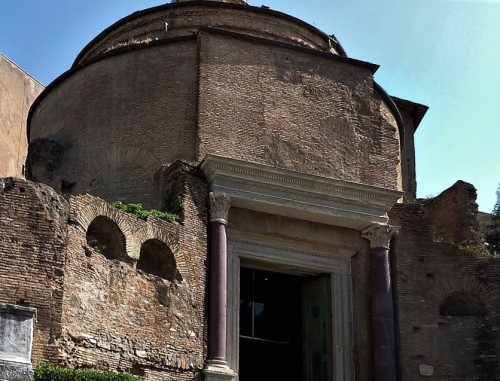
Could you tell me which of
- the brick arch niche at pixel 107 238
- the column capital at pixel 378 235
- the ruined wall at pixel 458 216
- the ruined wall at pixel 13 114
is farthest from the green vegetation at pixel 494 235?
the ruined wall at pixel 13 114

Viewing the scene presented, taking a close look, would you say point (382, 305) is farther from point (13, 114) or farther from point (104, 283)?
point (13, 114)

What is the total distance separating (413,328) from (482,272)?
6.69ft

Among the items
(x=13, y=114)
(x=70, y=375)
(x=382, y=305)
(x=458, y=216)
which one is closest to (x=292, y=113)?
(x=382, y=305)

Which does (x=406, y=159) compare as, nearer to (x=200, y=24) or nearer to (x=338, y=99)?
(x=338, y=99)

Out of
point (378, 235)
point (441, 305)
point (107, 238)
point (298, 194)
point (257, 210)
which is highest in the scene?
point (298, 194)

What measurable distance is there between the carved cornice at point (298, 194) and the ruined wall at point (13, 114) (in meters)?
13.6

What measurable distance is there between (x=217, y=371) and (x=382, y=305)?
4.16m

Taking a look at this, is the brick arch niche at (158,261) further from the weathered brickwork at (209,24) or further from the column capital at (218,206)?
the weathered brickwork at (209,24)

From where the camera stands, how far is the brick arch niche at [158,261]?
61.4ft

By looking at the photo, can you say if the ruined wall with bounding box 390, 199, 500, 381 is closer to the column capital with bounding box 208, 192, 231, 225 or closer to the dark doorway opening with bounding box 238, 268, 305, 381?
the dark doorway opening with bounding box 238, 268, 305, 381

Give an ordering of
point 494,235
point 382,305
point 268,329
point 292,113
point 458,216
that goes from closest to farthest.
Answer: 1. point 382,305
2. point 268,329
3. point 292,113
4. point 458,216
5. point 494,235

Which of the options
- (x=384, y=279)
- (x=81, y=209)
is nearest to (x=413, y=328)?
(x=384, y=279)

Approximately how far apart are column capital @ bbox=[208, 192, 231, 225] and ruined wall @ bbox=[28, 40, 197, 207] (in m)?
1.37

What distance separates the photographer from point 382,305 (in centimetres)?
2069
